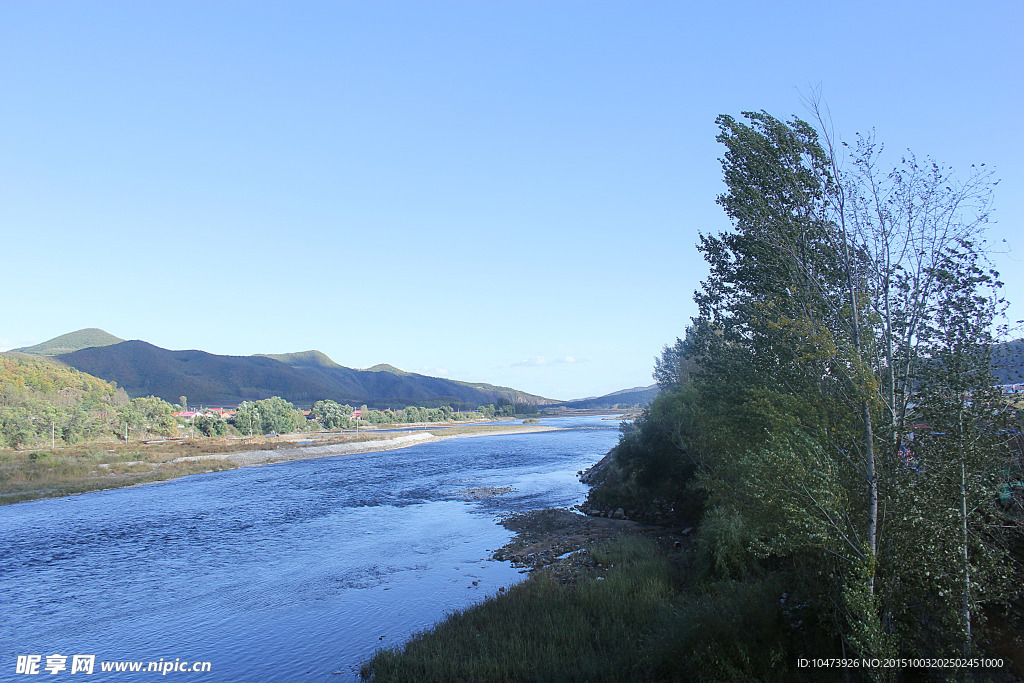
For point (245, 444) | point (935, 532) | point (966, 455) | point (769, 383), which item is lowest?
point (245, 444)

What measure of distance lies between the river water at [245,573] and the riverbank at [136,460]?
23.4ft

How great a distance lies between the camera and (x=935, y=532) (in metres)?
11.0

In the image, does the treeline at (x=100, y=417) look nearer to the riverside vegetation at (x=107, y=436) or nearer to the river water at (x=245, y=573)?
the riverside vegetation at (x=107, y=436)

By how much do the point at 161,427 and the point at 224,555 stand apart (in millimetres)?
117371

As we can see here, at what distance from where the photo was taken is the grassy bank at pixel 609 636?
13.8 metres

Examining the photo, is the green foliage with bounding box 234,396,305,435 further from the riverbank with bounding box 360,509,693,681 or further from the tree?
the tree

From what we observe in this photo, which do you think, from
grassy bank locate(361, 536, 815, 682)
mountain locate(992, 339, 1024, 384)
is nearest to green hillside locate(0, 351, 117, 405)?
grassy bank locate(361, 536, 815, 682)

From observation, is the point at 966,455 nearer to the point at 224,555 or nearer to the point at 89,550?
the point at 224,555

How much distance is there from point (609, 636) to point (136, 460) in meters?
89.5

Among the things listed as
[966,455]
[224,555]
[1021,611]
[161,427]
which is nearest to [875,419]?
[966,455]

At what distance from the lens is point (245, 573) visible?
2898 cm

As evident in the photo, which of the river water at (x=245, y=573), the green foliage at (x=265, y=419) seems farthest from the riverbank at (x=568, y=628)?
the green foliage at (x=265, y=419)

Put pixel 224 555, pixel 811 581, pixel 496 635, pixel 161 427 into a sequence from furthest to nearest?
pixel 161 427, pixel 224 555, pixel 496 635, pixel 811 581

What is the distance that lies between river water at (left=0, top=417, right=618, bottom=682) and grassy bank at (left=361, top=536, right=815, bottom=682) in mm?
2449
